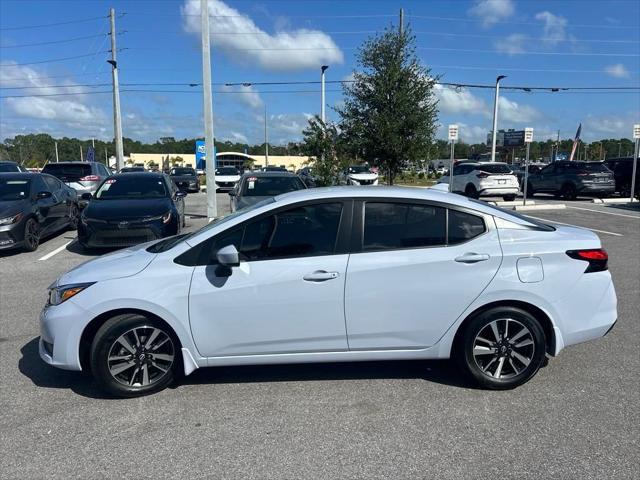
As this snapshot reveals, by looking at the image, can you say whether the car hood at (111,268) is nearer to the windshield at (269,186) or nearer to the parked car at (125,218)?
the parked car at (125,218)

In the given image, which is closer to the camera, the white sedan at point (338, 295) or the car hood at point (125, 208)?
the white sedan at point (338, 295)

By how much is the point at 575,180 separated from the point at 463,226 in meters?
20.1

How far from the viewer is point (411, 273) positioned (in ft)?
12.6

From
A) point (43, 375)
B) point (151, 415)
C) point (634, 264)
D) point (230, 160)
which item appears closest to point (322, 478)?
point (151, 415)

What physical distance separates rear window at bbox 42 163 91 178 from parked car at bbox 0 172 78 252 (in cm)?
430

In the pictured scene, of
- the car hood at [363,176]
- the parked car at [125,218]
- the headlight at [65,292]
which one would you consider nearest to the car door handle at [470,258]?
the headlight at [65,292]

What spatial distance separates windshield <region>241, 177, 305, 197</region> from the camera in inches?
462

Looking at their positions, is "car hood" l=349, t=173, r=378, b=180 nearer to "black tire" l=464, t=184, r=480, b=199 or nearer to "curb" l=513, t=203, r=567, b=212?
"black tire" l=464, t=184, r=480, b=199

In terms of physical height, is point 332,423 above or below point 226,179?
below

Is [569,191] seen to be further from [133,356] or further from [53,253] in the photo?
[133,356]

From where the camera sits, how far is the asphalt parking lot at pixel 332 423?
9.93ft

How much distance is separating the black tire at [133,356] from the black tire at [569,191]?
21.6 meters

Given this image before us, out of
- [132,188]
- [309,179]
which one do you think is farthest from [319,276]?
[309,179]

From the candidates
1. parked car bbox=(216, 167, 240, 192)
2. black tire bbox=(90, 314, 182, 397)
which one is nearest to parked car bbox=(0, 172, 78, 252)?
black tire bbox=(90, 314, 182, 397)
